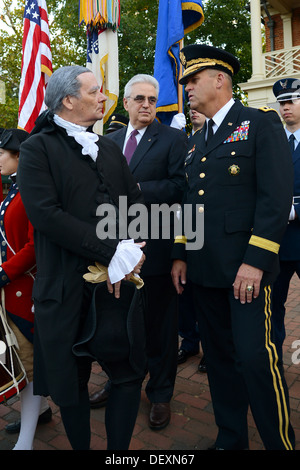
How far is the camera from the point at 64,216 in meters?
1.74

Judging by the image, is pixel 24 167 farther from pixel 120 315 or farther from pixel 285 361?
pixel 285 361

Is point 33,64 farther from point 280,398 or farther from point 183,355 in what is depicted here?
point 280,398

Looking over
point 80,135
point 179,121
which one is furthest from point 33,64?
point 80,135

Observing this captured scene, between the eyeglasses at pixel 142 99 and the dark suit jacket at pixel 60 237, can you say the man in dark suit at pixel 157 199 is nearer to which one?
the eyeglasses at pixel 142 99

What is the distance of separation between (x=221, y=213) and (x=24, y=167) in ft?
3.22

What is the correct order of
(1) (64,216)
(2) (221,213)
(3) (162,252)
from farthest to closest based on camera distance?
(3) (162,252) < (2) (221,213) < (1) (64,216)

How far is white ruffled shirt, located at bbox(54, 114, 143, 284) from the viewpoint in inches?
69.8

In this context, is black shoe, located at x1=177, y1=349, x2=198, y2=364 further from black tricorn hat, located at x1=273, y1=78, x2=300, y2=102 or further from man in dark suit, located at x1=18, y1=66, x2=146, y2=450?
black tricorn hat, located at x1=273, y1=78, x2=300, y2=102

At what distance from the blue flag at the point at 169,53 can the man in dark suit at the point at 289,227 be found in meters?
1.18

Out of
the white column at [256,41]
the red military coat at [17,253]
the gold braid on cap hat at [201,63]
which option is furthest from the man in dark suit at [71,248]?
the white column at [256,41]

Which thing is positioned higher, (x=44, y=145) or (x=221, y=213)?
(x=44, y=145)

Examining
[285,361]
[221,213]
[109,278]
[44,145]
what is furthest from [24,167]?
[285,361]

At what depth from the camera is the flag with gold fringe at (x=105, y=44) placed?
176 inches

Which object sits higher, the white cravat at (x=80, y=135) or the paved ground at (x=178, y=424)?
the white cravat at (x=80, y=135)
